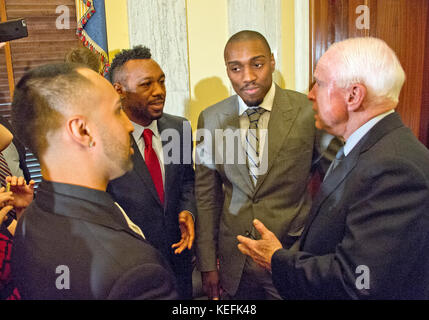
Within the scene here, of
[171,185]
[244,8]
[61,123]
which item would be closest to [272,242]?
[171,185]

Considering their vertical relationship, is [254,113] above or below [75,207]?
above

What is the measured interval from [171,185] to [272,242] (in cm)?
69

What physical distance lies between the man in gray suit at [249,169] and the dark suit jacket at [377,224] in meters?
0.54

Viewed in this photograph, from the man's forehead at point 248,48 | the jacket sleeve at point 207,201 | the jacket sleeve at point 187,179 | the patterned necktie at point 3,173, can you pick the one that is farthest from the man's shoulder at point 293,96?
the patterned necktie at point 3,173

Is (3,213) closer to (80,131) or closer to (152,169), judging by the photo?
(80,131)

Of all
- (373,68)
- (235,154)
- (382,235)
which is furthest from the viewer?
(235,154)

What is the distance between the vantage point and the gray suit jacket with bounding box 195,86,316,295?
1.81 m

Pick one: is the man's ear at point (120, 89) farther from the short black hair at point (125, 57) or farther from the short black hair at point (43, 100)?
the short black hair at point (43, 100)

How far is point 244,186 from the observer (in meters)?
1.84

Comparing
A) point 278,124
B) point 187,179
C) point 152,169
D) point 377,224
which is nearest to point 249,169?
point 278,124

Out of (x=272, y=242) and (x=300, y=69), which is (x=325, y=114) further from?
(x=300, y=69)

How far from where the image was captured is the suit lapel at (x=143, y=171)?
176 centimetres

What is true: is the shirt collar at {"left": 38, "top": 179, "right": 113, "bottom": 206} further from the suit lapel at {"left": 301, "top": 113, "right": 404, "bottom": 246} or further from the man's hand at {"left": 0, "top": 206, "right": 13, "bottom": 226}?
the suit lapel at {"left": 301, "top": 113, "right": 404, "bottom": 246}

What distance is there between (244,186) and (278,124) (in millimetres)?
382
